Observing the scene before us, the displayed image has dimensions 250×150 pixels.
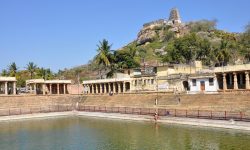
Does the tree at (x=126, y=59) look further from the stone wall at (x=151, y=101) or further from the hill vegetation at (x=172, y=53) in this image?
the stone wall at (x=151, y=101)

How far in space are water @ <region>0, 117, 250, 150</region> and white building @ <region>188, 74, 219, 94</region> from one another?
59.4 ft

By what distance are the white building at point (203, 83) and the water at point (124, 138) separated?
18114 millimetres

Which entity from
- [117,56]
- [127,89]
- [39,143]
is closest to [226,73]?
[127,89]

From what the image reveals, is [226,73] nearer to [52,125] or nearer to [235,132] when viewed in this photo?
[235,132]

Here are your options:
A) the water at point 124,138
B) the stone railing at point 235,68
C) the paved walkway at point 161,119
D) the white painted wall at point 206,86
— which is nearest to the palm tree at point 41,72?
the paved walkway at point 161,119

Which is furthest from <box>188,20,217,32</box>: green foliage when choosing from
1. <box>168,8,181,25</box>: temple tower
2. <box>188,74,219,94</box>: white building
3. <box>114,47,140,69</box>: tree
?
<box>188,74,219,94</box>: white building

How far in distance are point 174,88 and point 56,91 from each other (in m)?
39.6

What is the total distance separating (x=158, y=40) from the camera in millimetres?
149625

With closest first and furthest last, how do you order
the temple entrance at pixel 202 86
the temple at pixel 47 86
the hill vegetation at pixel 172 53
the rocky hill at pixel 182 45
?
the temple entrance at pixel 202 86, the temple at pixel 47 86, the hill vegetation at pixel 172 53, the rocky hill at pixel 182 45

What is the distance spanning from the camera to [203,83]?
5906cm

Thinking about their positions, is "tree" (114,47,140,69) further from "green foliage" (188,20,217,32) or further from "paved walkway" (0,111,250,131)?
"green foliage" (188,20,217,32)

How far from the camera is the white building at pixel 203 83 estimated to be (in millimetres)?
57344

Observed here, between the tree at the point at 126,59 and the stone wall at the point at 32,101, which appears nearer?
the stone wall at the point at 32,101

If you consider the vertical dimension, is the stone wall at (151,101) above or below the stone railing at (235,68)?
below
